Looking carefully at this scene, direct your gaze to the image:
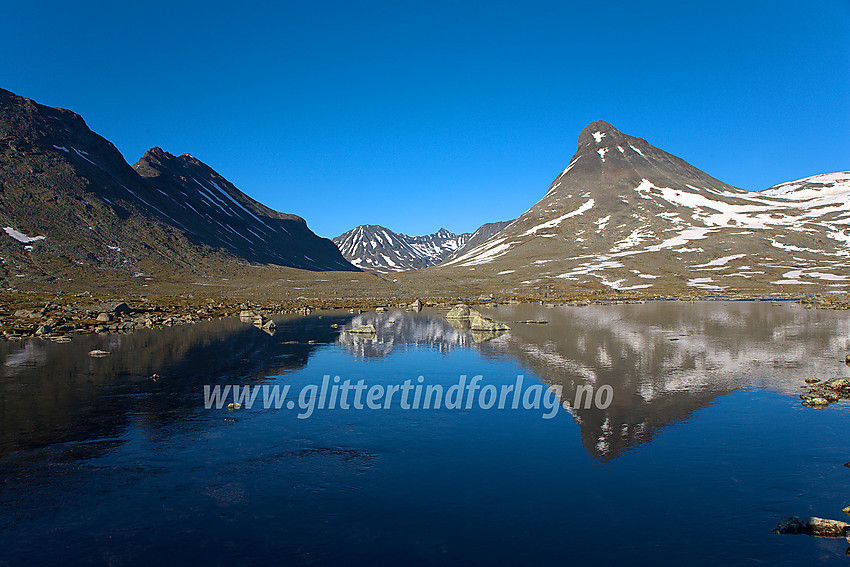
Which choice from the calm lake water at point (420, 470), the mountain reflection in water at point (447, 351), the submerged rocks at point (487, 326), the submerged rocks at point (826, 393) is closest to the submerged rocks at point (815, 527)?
the calm lake water at point (420, 470)

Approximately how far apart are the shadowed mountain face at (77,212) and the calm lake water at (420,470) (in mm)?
109446

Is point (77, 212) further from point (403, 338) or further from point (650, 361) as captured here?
point (650, 361)

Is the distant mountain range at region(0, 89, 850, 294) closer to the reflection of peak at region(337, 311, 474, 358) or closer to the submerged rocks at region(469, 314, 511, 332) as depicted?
the reflection of peak at region(337, 311, 474, 358)

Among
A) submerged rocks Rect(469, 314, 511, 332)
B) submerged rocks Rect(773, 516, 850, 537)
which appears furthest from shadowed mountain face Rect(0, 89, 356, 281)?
submerged rocks Rect(773, 516, 850, 537)

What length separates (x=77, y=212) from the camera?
146 metres

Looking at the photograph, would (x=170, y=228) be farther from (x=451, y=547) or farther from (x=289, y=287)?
(x=451, y=547)

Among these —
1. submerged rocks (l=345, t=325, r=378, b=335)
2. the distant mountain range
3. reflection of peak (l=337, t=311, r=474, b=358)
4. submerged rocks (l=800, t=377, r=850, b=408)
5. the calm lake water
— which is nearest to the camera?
the calm lake water

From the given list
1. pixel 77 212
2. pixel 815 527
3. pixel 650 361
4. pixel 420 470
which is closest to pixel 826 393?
pixel 650 361

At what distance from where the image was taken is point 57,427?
18438 mm

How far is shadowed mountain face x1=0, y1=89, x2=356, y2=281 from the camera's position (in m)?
124

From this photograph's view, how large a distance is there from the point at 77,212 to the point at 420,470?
165 metres

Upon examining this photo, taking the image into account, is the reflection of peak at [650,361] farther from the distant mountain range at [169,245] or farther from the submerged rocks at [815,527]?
the distant mountain range at [169,245]

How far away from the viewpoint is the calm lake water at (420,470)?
420 inches

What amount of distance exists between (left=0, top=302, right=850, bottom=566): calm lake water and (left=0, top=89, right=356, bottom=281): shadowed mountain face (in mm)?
109446
